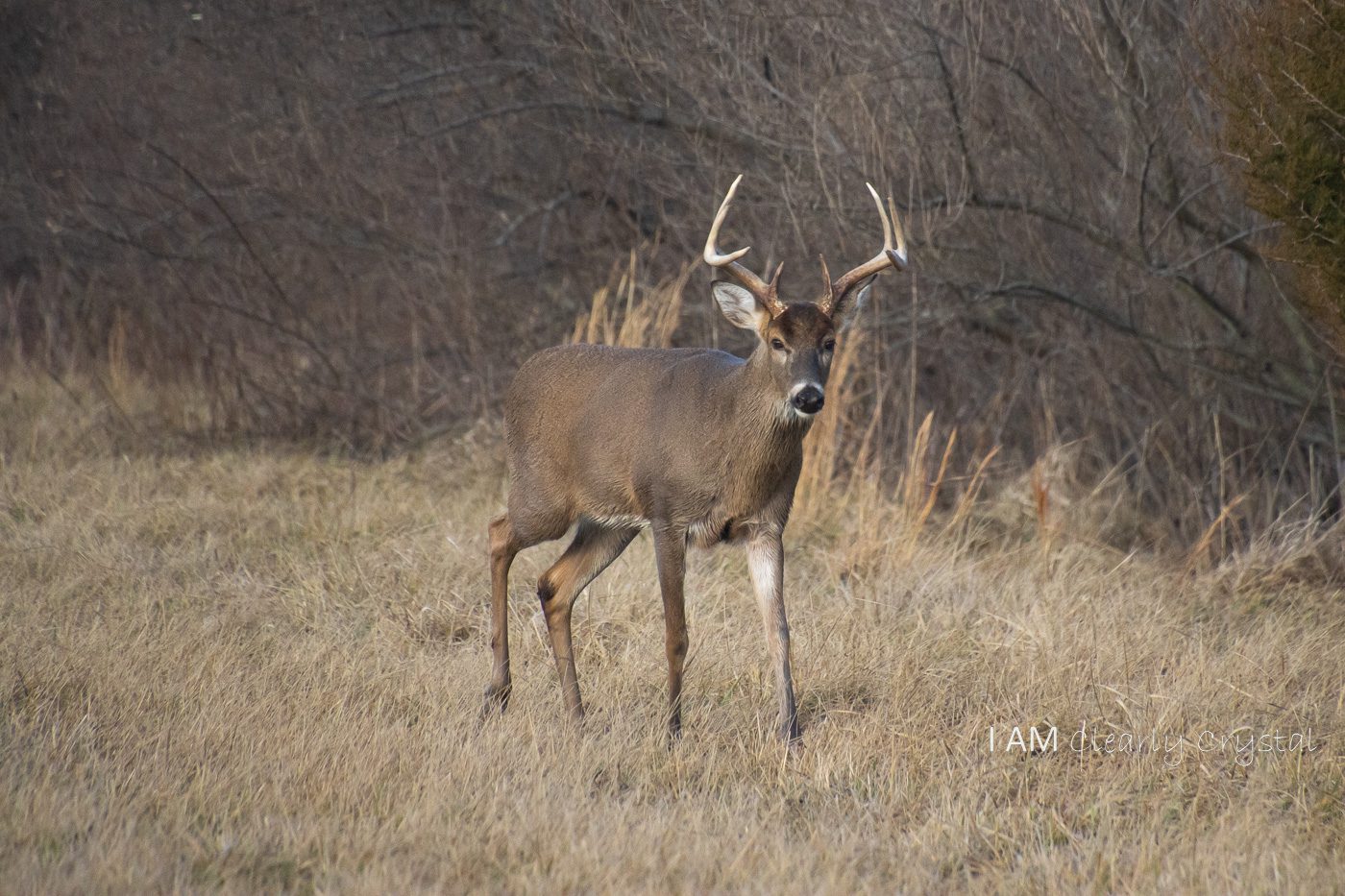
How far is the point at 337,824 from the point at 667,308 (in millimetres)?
5245

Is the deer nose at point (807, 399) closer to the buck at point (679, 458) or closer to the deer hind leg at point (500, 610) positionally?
the buck at point (679, 458)

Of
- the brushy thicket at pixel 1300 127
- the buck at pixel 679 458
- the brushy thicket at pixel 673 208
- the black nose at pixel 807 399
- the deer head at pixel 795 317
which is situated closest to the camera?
the black nose at pixel 807 399

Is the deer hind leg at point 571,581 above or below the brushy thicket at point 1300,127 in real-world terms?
below

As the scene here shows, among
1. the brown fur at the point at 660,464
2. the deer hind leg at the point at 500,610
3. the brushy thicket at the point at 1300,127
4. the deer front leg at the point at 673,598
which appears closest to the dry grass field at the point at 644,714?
the deer hind leg at the point at 500,610

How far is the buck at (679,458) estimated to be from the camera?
17.4 ft

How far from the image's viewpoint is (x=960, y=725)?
5312mm

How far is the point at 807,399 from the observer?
5078 mm

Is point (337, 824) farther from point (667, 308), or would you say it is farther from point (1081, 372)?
point (1081, 372)

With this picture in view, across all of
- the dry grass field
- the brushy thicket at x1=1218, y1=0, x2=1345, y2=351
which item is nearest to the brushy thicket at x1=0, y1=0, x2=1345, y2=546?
the brushy thicket at x1=1218, y1=0, x2=1345, y2=351

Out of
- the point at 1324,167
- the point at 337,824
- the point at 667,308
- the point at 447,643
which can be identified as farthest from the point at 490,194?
the point at 337,824

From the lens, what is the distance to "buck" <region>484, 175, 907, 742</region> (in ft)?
17.4

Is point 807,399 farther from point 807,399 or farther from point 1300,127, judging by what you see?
point 1300,127

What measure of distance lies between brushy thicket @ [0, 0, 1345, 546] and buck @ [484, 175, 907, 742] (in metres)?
2.45

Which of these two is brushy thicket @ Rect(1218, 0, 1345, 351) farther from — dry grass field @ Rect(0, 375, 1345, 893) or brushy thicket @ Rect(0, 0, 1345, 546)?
dry grass field @ Rect(0, 375, 1345, 893)
